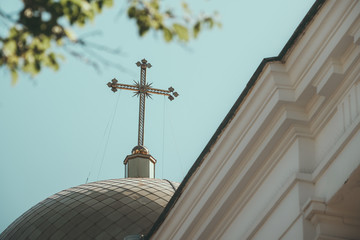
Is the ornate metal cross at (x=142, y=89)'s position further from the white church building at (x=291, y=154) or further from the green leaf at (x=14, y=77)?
the green leaf at (x=14, y=77)

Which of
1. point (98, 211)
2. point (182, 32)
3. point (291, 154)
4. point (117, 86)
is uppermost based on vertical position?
point (117, 86)

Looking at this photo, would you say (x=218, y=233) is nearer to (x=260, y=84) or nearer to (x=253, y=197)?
(x=253, y=197)

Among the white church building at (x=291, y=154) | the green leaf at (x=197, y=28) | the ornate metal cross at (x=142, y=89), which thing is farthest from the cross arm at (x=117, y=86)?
the green leaf at (x=197, y=28)

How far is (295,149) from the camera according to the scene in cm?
1017

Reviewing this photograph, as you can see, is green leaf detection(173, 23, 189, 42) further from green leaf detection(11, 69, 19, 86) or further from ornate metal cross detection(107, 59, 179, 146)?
ornate metal cross detection(107, 59, 179, 146)

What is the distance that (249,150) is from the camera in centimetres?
1072

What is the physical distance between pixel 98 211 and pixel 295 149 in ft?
40.5

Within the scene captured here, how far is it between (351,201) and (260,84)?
1839 millimetres

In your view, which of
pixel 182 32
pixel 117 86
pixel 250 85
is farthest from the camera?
pixel 117 86

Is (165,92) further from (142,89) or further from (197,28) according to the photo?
(197,28)

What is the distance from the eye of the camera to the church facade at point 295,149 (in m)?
9.42

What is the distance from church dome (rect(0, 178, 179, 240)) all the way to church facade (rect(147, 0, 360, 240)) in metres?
9.64

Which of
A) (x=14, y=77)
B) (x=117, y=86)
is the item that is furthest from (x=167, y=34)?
(x=117, y=86)

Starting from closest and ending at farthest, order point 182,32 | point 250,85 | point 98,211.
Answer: point 182,32 < point 250,85 < point 98,211
